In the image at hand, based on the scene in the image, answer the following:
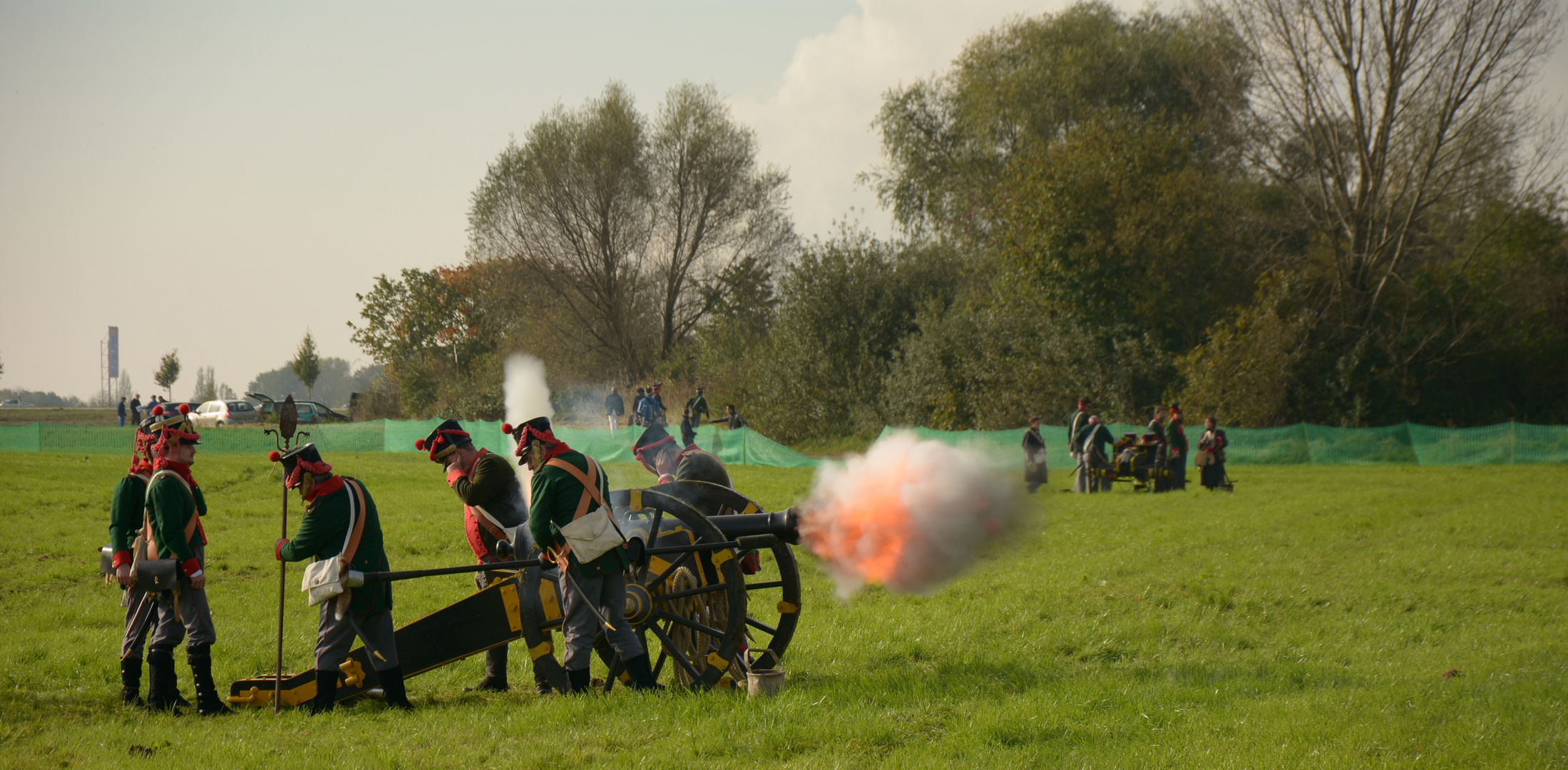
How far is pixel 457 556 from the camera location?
12.8 meters

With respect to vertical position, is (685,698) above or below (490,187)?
below

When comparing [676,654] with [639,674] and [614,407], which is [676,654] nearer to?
[639,674]

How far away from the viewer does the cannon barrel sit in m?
6.54

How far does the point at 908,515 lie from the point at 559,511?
230cm

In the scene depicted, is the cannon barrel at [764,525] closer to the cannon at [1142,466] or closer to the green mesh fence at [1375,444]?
the cannon at [1142,466]

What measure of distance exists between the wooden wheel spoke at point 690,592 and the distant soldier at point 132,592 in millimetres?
3441

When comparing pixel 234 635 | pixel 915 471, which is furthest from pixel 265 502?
pixel 915 471

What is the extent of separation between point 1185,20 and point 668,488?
37.3m

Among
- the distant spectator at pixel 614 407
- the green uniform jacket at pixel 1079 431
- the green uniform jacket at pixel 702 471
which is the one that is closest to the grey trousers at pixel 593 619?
the green uniform jacket at pixel 702 471

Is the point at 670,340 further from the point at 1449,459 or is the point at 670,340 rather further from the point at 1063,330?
the point at 1449,459

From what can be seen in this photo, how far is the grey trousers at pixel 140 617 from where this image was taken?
7.09m

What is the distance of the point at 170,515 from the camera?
6.97 meters

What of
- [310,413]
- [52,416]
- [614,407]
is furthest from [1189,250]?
[52,416]

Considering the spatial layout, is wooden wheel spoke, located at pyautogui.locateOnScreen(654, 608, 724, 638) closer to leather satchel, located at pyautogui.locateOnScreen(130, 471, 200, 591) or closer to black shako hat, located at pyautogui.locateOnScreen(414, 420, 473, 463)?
black shako hat, located at pyautogui.locateOnScreen(414, 420, 473, 463)
